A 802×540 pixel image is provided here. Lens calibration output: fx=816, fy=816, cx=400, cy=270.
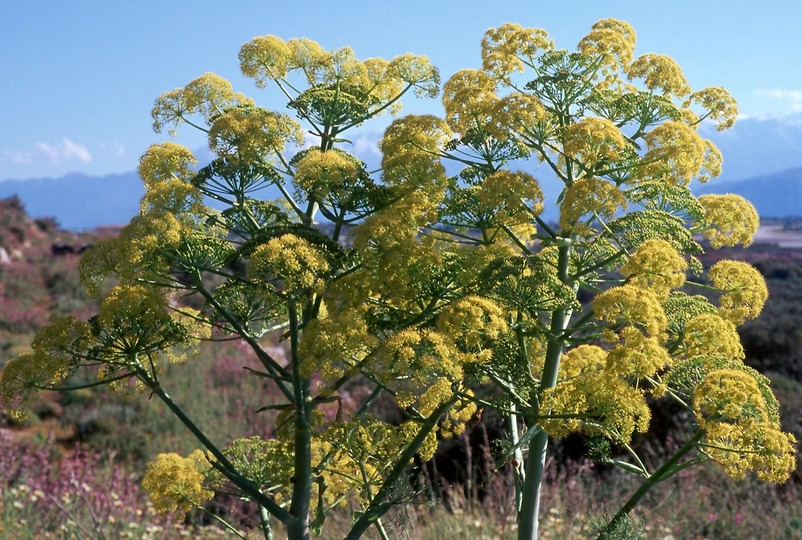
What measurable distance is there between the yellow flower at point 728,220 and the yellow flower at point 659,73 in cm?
48

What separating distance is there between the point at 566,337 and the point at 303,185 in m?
1.12

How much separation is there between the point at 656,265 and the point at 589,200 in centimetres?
33

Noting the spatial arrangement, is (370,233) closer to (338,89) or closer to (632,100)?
(338,89)

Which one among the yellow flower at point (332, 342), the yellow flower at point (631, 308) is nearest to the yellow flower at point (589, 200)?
the yellow flower at point (631, 308)

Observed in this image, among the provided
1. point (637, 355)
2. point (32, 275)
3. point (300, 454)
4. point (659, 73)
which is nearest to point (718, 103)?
point (659, 73)

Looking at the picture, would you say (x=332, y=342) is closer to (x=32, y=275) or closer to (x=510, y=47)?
(x=510, y=47)

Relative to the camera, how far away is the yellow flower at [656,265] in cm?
282

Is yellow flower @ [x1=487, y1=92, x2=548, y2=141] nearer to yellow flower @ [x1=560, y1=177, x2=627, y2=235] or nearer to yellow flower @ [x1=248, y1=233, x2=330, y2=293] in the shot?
yellow flower @ [x1=560, y1=177, x2=627, y2=235]

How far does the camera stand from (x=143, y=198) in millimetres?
3199

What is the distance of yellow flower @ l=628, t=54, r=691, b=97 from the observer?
10.7ft

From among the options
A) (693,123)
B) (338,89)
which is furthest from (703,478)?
(338,89)

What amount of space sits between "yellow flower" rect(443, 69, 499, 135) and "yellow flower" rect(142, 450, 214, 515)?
1.95 metres

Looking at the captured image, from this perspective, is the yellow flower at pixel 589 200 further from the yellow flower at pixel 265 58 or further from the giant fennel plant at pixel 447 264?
the yellow flower at pixel 265 58

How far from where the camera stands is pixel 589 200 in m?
2.83
